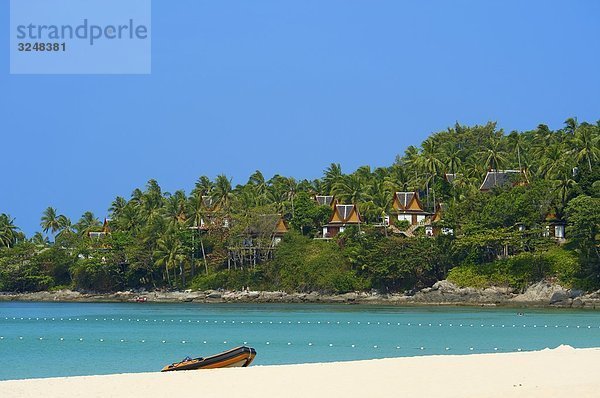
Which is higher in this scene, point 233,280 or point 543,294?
point 233,280

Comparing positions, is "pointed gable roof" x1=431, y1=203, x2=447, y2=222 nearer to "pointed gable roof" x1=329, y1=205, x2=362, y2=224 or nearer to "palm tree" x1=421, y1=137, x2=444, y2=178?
"palm tree" x1=421, y1=137, x2=444, y2=178

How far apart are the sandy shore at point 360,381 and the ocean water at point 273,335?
31.6 feet

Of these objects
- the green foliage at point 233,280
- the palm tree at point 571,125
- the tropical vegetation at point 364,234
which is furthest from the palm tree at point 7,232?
the palm tree at point 571,125

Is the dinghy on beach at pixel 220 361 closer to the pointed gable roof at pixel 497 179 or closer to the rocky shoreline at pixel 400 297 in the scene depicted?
the rocky shoreline at pixel 400 297

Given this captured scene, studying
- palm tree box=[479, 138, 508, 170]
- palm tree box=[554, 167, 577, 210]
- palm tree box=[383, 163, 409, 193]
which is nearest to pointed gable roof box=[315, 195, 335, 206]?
palm tree box=[383, 163, 409, 193]

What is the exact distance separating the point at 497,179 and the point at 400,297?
15895 millimetres

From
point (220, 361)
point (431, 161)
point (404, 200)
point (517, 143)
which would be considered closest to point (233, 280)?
point (404, 200)

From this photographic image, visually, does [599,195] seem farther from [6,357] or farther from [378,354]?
[6,357]

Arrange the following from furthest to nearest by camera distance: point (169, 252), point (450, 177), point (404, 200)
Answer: point (450, 177) < point (169, 252) < point (404, 200)

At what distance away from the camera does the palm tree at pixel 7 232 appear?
11613 centimetres

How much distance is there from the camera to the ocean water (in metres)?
35.7

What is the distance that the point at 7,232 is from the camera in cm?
11700

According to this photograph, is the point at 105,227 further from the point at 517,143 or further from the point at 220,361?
the point at 220,361

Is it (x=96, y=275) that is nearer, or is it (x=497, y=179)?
(x=497, y=179)
